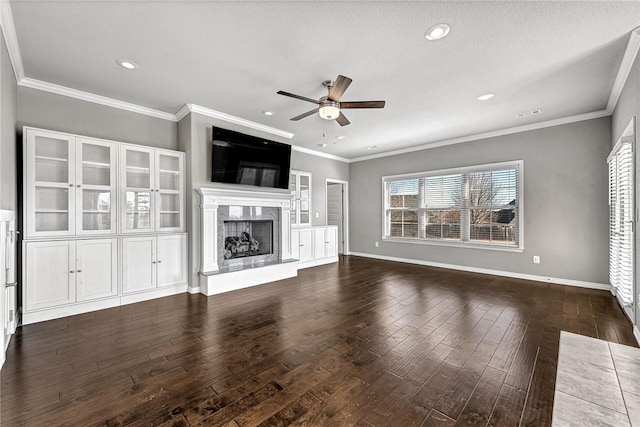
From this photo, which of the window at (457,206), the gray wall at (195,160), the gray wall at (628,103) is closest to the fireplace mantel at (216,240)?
the gray wall at (195,160)

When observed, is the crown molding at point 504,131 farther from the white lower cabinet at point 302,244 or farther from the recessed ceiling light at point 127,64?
the recessed ceiling light at point 127,64

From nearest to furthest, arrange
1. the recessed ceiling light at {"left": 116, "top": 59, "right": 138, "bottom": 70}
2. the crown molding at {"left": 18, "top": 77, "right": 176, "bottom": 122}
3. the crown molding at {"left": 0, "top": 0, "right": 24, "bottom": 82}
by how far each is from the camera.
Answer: the crown molding at {"left": 0, "top": 0, "right": 24, "bottom": 82}
the recessed ceiling light at {"left": 116, "top": 59, "right": 138, "bottom": 70}
the crown molding at {"left": 18, "top": 77, "right": 176, "bottom": 122}

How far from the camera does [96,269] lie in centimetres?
345

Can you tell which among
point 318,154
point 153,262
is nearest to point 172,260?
point 153,262

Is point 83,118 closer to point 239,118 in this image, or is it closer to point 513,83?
point 239,118

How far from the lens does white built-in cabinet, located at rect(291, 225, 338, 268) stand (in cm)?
609

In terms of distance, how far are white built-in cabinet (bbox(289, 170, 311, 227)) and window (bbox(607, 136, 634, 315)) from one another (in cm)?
510

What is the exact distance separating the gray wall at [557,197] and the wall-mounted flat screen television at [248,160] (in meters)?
3.57

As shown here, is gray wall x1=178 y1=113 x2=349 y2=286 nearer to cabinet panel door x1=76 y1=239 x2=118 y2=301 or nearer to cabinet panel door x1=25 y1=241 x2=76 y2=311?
cabinet panel door x1=76 y1=239 x2=118 y2=301

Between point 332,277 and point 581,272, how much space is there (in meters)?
4.09

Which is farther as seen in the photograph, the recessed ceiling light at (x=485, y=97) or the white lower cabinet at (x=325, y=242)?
the white lower cabinet at (x=325, y=242)

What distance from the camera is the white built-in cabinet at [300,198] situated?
629 centimetres

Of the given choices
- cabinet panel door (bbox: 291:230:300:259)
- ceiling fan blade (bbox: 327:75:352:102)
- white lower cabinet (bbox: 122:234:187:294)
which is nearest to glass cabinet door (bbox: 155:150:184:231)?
white lower cabinet (bbox: 122:234:187:294)

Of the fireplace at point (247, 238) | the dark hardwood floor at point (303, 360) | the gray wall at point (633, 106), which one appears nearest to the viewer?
the dark hardwood floor at point (303, 360)
